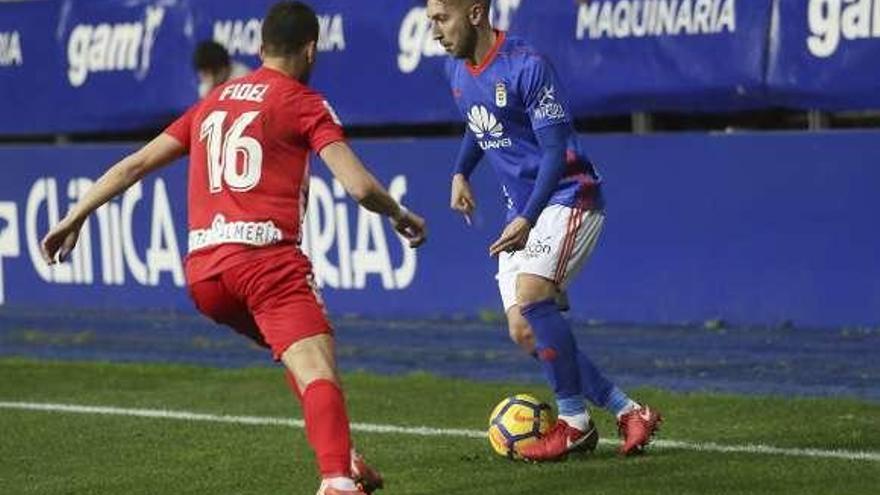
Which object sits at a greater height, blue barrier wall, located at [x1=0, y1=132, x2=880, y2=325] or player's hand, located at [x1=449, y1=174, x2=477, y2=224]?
player's hand, located at [x1=449, y1=174, x2=477, y2=224]

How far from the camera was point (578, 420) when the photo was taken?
31.1 ft

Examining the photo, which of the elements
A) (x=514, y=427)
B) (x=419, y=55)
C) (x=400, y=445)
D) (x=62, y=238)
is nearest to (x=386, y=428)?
(x=400, y=445)

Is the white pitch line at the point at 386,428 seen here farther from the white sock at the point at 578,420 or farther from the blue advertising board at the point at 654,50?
the blue advertising board at the point at 654,50

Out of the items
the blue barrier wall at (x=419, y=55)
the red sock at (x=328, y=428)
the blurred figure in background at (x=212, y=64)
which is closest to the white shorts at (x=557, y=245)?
the red sock at (x=328, y=428)

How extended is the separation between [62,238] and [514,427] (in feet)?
7.61

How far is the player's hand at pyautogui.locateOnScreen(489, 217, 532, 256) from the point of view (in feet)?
29.3

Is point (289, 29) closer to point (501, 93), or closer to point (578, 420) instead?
point (501, 93)

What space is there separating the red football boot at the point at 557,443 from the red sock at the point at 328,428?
1873mm

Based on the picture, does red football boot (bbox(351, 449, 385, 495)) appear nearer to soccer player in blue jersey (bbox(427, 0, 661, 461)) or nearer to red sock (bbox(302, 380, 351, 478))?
red sock (bbox(302, 380, 351, 478))

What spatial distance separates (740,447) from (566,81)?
6.22m

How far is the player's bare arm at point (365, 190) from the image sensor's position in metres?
7.69

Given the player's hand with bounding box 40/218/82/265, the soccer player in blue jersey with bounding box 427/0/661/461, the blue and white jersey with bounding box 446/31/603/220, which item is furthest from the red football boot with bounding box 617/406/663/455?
the player's hand with bounding box 40/218/82/265

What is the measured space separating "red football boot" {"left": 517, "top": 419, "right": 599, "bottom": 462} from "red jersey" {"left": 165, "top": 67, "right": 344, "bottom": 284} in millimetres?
1925

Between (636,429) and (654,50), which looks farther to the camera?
(654,50)
